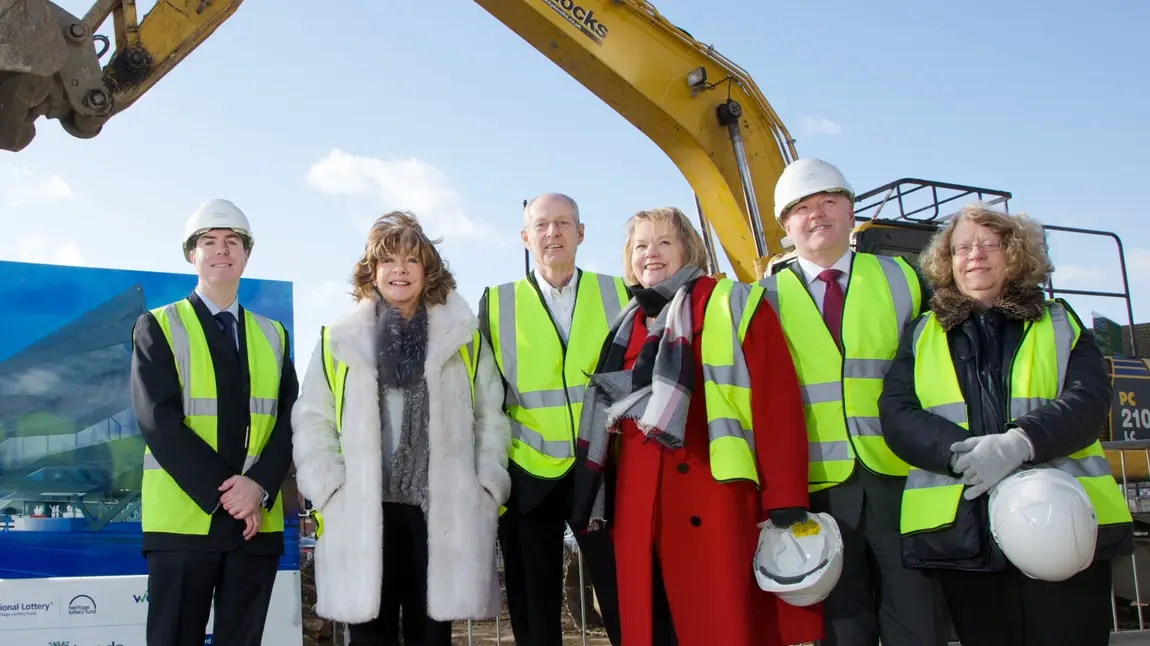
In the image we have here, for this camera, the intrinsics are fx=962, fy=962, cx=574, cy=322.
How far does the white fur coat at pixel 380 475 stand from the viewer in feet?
11.5

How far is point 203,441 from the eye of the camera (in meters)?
3.60

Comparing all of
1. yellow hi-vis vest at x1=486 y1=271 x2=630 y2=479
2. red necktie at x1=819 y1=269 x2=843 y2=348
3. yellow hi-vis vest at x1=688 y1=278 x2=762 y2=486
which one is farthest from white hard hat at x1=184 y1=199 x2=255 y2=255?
red necktie at x1=819 y1=269 x2=843 y2=348

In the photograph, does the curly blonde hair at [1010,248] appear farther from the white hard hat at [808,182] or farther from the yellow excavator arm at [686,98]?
the yellow excavator arm at [686,98]

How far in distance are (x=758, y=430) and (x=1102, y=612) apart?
3.75 feet

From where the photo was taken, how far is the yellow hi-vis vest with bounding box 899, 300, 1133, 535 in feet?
9.78

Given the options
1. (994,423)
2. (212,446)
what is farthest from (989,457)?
(212,446)

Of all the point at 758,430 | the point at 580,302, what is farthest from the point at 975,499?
the point at 580,302

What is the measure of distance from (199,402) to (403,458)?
815mm

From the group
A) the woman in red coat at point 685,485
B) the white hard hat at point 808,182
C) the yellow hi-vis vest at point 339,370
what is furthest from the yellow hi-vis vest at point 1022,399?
the yellow hi-vis vest at point 339,370

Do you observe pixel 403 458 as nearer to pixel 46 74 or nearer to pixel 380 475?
pixel 380 475

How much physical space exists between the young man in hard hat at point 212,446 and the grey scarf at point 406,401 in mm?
458

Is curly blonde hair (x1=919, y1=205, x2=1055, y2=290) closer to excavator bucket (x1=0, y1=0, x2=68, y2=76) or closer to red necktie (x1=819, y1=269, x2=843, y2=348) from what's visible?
red necktie (x1=819, y1=269, x2=843, y2=348)

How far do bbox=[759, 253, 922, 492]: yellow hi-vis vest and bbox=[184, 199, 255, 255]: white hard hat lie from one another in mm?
2157

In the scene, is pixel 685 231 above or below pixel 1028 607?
above
